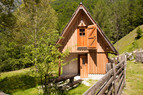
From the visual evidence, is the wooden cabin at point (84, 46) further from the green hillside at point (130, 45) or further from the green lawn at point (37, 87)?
A: the green hillside at point (130, 45)

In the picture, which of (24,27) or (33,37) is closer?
(33,37)

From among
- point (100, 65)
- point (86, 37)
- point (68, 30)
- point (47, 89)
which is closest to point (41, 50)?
point (47, 89)

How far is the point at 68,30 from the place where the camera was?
10.3 m

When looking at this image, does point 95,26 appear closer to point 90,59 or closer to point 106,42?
point 106,42

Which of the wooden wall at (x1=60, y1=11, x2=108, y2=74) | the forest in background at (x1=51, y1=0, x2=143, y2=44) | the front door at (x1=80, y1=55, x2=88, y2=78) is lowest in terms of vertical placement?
the front door at (x1=80, y1=55, x2=88, y2=78)

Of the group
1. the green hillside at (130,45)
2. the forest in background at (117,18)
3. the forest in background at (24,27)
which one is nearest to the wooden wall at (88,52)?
the forest in background at (24,27)

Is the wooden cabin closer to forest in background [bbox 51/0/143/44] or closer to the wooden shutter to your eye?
the wooden shutter

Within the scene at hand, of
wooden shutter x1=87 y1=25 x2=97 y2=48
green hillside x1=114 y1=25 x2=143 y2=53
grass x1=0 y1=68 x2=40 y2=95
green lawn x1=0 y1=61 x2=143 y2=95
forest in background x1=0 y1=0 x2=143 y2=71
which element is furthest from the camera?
green hillside x1=114 y1=25 x2=143 y2=53

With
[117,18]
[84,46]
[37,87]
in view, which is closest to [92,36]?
[84,46]

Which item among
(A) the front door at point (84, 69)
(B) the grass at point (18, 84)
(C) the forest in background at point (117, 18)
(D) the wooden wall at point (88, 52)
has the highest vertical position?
(C) the forest in background at point (117, 18)

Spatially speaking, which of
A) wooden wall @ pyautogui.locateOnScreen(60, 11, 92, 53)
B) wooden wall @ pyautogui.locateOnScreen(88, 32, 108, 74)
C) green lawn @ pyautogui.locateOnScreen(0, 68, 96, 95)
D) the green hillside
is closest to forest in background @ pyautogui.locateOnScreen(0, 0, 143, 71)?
wooden wall @ pyautogui.locateOnScreen(60, 11, 92, 53)

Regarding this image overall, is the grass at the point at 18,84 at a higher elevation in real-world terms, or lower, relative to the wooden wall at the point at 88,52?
lower

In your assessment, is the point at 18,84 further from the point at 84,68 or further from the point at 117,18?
the point at 117,18

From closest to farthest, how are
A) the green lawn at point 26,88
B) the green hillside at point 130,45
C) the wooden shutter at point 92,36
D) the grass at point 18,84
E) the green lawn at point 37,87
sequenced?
the green lawn at point 37,87 < the green lawn at point 26,88 < the grass at point 18,84 < the wooden shutter at point 92,36 < the green hillside at point 130,45
